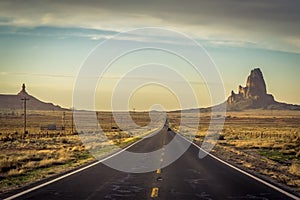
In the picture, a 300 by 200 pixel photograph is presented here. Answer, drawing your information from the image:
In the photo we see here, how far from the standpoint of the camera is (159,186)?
1409cm

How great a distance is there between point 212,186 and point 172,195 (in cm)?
239

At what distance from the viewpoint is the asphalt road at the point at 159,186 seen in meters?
12.1

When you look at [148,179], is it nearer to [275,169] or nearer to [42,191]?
[42,191]

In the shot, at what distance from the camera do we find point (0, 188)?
45.4 ft

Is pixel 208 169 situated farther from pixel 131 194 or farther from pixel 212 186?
pixel 131 194

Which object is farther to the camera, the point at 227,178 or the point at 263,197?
the point at 227,178

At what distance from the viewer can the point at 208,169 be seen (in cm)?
1978

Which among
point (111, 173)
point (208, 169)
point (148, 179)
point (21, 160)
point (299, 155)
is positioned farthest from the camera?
point (299, 155)

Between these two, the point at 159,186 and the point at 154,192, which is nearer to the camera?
the point at 154,192

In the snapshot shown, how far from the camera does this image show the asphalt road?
12.1 m

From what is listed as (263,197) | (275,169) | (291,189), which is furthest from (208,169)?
(263,197)

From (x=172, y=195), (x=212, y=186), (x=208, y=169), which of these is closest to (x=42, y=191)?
(x=172, y=195)

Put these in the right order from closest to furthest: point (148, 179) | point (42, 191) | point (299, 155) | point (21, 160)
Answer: point (42, 191)
point (148, 179)
point (21, 160)
point (299, 155)

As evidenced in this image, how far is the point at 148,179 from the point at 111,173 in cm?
248
